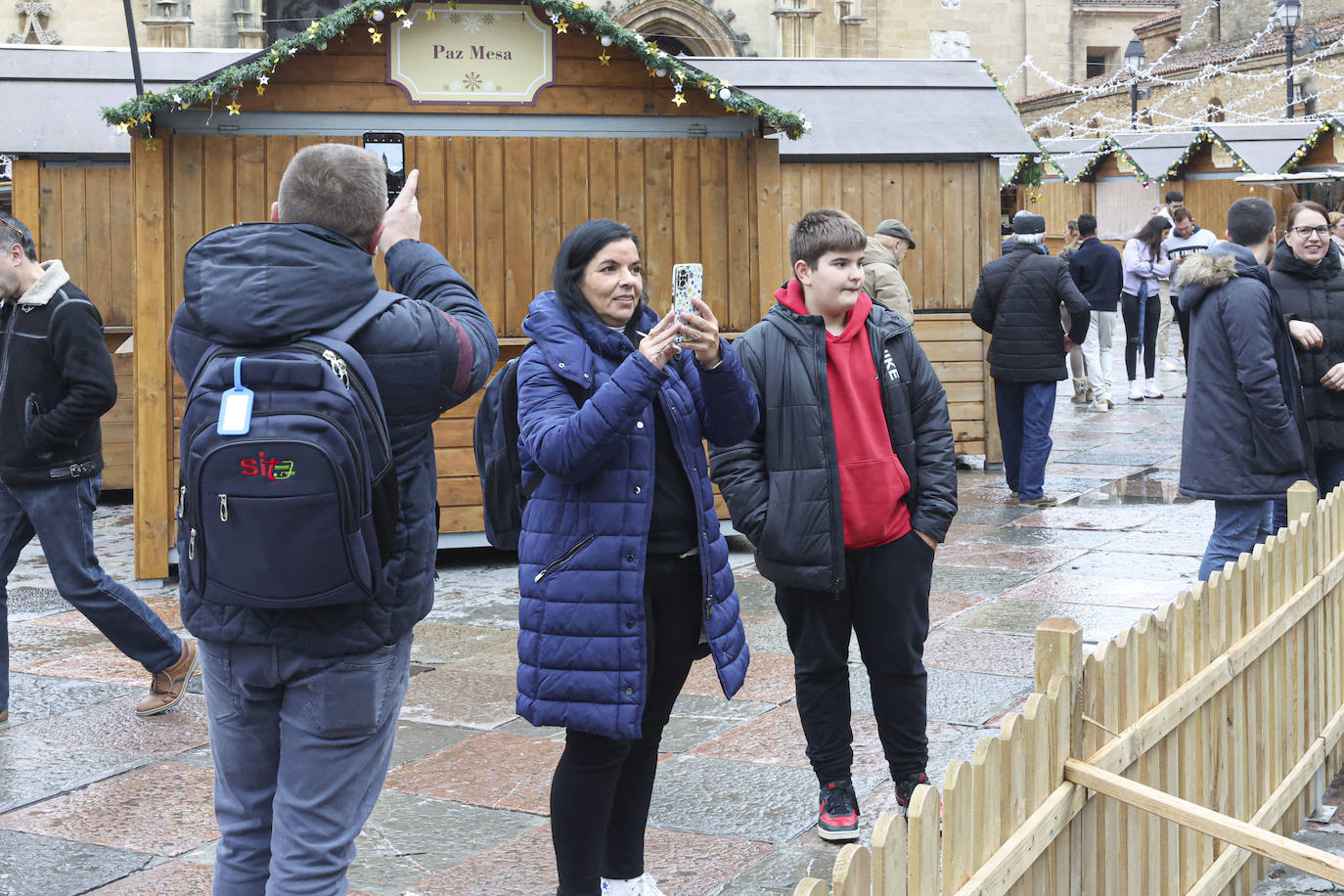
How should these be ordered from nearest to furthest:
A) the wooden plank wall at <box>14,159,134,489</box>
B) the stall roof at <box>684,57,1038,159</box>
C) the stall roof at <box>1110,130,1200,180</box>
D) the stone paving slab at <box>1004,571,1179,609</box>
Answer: the stone paving slab at <box>1004,571,1179,609</box>, the wooden plank wall at <box>14,159,134,489</box>, the stall roof at <box>684,57,1038,159</box>, the stall roof at <box>1110,130,1200,180</box>

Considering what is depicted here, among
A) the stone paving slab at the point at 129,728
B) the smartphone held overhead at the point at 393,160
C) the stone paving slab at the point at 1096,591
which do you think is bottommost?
the stone paving slab at the point at 129,728

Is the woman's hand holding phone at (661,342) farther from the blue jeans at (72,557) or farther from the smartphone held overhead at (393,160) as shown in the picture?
the blue jeans at (72,557)

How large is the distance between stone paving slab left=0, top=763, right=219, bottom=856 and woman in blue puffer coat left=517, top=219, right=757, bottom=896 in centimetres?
156

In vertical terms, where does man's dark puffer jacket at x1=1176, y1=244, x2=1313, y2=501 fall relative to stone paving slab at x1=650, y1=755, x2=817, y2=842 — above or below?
above

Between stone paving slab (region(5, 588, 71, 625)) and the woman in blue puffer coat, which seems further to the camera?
stone paving slab (region(5, 588, 71, 625))

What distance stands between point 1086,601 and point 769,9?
90.1 feet

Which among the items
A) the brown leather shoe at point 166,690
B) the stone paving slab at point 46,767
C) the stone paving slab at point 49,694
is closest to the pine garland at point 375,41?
the stone paving slab at point 49,694

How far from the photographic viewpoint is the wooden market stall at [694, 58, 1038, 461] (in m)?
11.5

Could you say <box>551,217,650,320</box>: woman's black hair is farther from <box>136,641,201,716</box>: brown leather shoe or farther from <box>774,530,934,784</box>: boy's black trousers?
<box>136,641,201,716</box>: brown leather shoe

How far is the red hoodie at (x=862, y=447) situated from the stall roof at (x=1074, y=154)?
27.2m

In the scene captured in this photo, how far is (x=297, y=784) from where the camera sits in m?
2.95

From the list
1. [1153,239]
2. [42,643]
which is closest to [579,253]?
[42,643]

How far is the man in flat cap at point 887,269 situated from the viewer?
973 cm

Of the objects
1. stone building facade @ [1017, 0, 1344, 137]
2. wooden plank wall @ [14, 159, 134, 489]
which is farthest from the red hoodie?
stone building facade @ [1017, 0, 1344, 137]
